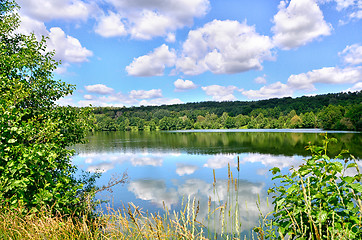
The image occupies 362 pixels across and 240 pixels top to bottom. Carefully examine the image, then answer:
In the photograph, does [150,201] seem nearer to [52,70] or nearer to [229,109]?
[52,70]

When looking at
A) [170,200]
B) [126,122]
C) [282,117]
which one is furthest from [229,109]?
[170,200]

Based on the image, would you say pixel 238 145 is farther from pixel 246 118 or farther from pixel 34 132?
pixel 246 118

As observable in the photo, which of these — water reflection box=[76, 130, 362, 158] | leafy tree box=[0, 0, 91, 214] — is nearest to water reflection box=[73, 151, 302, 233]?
leafy tree box=[0, 0, 91, 214]

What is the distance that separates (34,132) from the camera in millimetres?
6234

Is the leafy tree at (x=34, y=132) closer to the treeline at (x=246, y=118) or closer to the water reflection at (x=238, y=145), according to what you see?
the water reflection at (x=238, y=145)

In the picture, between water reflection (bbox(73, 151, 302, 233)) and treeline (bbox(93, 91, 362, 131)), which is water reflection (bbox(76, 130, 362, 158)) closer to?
water reflection (bbox(73, 151, 302, 233))

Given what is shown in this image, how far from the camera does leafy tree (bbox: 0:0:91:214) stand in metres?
5.05

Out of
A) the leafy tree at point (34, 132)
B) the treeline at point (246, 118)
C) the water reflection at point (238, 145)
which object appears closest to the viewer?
the leafy tree at point (34, 132)

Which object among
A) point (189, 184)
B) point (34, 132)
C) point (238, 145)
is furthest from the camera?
point (238, 145)

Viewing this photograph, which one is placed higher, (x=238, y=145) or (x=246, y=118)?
(x=246, y=118)

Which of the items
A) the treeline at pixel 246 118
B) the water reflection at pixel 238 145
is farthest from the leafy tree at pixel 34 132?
the treeline at pixel 246 118

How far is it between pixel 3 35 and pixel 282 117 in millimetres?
130242

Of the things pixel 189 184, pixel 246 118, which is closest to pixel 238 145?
pixel 189 184

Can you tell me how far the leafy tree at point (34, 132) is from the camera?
199 inches
